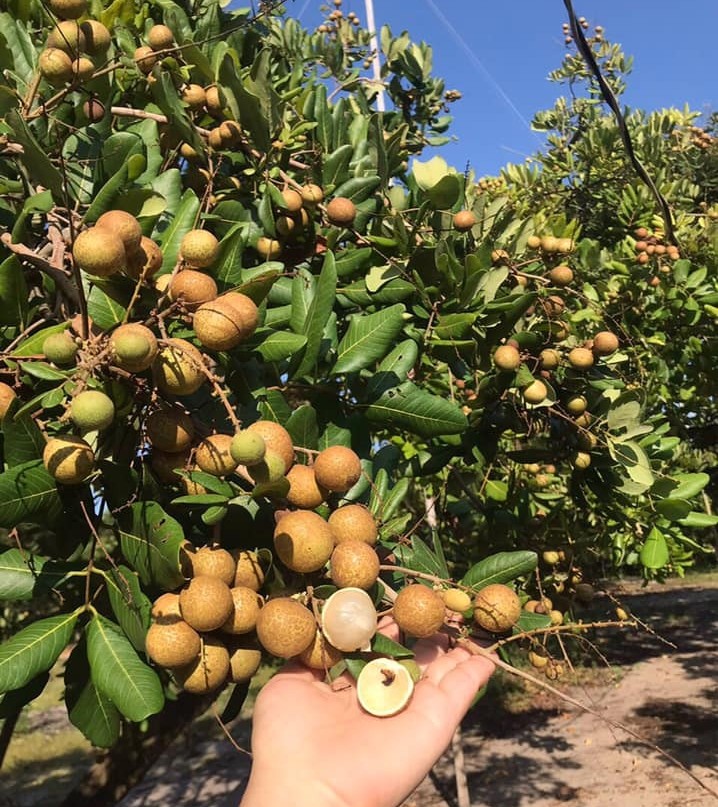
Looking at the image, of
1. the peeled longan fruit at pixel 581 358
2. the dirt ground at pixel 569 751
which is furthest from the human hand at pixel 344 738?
the dirt ground at pixel 569 751

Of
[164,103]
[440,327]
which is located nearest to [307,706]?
[440,327]

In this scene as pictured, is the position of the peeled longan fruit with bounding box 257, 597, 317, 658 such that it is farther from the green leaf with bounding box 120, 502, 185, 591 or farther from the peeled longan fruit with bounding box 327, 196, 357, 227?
the peeled longan fruit with bounding box 327, 196, 357, 227

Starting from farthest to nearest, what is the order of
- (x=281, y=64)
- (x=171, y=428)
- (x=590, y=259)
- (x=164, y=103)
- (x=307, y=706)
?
(x=590, y=259)
(x=281, y=64)
(x=164, y=103)
(x=307, y=706)
(x=171, y=428)

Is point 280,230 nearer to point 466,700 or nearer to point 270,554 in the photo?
point 270,554

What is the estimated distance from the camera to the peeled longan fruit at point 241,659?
1.07 meters

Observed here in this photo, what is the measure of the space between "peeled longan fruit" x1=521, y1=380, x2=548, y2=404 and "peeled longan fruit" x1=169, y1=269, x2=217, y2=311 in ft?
3.02

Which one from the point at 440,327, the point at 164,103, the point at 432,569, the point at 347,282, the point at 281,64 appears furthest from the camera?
the point at 281,64

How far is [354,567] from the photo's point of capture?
1000mm

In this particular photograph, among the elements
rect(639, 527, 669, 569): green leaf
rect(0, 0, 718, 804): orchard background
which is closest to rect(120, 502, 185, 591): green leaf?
rect(0, 0, 718, 804): orchard background

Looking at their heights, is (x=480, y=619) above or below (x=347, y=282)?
below

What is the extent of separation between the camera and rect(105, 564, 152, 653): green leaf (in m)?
1.01

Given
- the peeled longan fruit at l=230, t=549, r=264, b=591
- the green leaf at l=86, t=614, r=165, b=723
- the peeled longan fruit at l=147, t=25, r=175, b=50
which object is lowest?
the green leaf at l=86, t=614, r=165, b=723

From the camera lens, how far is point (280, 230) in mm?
1695

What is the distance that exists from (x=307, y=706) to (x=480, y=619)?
311 mm
